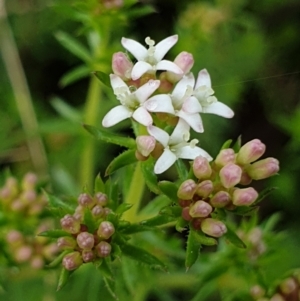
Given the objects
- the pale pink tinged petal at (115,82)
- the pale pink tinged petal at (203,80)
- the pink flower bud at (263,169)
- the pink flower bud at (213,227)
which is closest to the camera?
the pink flower bud at (213,227)

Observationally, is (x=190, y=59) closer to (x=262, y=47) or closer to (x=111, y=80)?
(x=111, y=80)

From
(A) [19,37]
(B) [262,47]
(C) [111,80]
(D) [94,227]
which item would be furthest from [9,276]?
(B) [262,47]

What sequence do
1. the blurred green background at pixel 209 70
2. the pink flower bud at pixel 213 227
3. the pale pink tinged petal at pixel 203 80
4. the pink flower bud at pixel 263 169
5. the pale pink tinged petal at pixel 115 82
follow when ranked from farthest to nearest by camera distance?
1. the blurred green background at pixel 209 70
2. the pale pink tinged petal at pixel 203 80
3. the pale pink tinged petal at pixel 115 82
4. the pink flower bud at pixel 263 169
5. the pink flower bud at pixel 213 227

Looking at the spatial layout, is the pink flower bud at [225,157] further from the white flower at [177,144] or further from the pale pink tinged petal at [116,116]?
the pale pink tinged petal at [116,116]

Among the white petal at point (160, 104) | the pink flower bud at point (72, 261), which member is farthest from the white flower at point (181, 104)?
the pink flower bud at point (72, 261)

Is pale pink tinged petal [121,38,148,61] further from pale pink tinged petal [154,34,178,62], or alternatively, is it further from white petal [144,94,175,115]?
white petal [144,94,175,115]

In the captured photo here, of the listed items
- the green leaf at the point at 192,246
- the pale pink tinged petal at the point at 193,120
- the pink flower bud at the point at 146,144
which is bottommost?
the green leaf at the point at 192,246

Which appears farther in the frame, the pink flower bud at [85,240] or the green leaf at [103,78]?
the green leaf at [103,78]

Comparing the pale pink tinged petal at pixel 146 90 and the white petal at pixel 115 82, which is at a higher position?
the white petal at pixel 115 82
